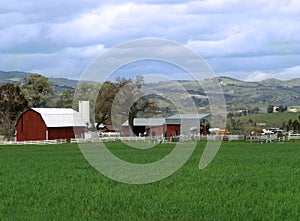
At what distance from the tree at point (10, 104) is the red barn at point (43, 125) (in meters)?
16.3

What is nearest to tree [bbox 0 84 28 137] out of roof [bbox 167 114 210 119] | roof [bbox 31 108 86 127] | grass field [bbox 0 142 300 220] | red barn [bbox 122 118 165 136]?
roof [bbox 31 108 86 127]

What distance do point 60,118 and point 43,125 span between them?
313cm

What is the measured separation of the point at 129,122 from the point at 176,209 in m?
77.5

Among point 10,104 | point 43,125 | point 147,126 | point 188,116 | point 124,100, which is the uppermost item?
point 10,104

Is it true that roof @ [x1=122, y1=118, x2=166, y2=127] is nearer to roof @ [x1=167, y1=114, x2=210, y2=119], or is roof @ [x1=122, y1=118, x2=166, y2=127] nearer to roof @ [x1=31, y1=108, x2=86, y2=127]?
roof @ [x1=167, y1=114, x2=210, y2=119]

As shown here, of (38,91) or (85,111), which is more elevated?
(38,91)

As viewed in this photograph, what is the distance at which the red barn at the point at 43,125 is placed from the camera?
284 ft

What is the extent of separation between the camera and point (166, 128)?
317 ft

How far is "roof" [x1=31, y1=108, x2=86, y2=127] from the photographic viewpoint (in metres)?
87.0

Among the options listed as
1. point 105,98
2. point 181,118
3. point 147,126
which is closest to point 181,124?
point 181,118

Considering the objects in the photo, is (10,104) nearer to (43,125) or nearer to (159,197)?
(43,125)

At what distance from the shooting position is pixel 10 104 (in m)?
106

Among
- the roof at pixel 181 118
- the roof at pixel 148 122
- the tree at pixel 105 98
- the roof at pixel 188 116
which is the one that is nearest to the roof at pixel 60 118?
the tree at pixel 105 98

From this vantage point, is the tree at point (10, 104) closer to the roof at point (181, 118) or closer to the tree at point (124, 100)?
the tree at point (124, 100)
